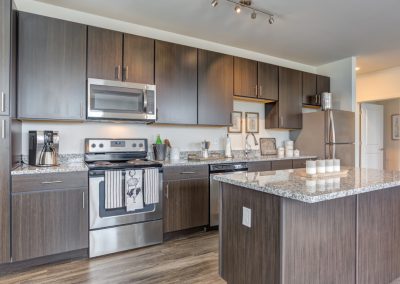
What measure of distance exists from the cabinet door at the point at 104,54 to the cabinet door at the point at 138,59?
0.08 metres

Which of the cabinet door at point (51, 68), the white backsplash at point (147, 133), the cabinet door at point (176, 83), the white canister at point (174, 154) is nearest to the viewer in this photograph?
the cabinet door at point (51, 68)

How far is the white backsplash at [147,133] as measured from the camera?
2.96m

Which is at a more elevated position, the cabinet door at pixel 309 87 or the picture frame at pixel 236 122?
the cabinet door at pixel 309 87

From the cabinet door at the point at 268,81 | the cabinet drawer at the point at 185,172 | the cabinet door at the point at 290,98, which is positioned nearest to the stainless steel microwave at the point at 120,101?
the cabinet drawer at the point at 185,172

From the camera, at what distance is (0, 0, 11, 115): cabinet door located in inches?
86.9

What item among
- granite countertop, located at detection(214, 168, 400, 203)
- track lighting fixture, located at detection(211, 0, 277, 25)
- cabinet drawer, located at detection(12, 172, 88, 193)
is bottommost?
cabinet drawer, located at detection(12, 172, 88, 193)

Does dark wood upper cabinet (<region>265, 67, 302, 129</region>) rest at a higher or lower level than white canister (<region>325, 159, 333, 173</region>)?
higher

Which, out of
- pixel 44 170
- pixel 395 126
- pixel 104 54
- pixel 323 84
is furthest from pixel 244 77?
pixel 395 126

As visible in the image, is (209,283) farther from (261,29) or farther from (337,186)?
(261,29)

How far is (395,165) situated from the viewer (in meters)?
6.11

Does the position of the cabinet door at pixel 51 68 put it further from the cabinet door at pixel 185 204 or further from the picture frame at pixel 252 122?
the picture frame at pixel 252 122

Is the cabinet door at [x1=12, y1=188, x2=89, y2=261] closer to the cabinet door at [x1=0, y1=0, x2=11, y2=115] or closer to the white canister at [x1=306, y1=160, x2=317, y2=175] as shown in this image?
the cabinet door at [x1=0, y1=0, x2=11, y2=115]

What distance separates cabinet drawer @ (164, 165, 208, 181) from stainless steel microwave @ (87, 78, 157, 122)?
25.9 inches

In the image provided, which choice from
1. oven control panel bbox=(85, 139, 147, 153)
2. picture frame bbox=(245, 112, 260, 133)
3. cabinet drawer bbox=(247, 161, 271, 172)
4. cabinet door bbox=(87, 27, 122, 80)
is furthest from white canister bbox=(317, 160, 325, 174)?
picture frame bbox=(245, 112, 260, 133)
